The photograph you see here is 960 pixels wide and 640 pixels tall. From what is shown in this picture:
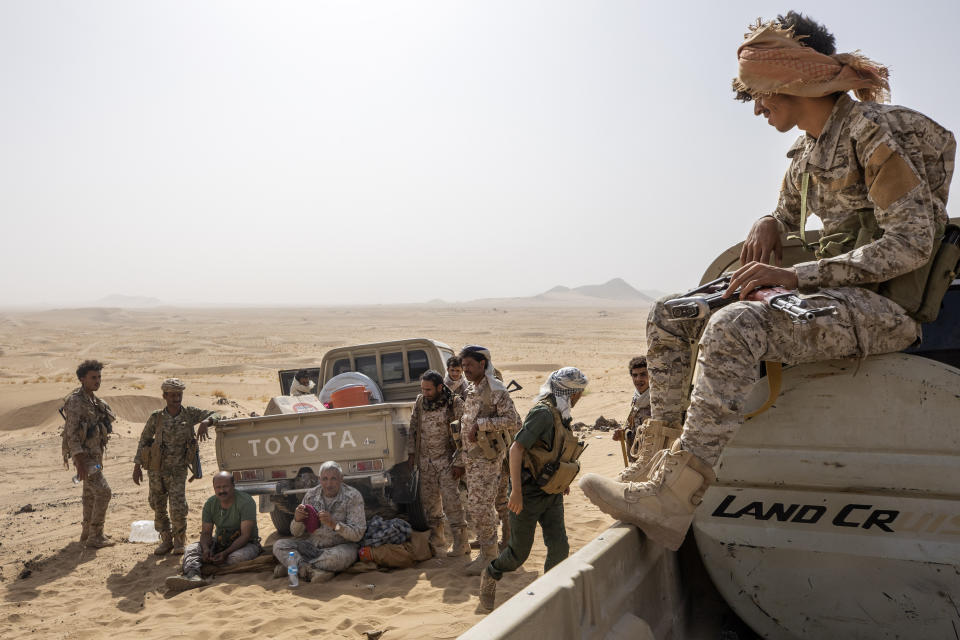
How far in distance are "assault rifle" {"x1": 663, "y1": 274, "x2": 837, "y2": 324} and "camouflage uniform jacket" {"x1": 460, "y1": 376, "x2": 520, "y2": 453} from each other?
3.53 metres

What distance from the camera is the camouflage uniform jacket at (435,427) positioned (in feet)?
22.7

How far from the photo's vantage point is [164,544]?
298 inches

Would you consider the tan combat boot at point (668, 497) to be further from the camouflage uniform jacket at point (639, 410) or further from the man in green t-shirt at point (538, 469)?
the camouflage uniform jacket at point (639, 410)

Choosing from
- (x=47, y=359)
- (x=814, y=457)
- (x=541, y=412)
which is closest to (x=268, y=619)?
(x=541, y=412)

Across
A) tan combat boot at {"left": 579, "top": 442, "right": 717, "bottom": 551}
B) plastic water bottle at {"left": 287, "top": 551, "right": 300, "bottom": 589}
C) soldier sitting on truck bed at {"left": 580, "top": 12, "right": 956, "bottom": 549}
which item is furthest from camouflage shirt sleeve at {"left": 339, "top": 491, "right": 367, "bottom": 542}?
tan combat boot at {"left": 579, "top": 442, "right": 717, "bottom": 551}

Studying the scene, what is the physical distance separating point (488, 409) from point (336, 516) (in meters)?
1.78

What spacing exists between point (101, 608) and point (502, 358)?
1251 inches

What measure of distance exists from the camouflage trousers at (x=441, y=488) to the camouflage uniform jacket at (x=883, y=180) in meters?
4.97

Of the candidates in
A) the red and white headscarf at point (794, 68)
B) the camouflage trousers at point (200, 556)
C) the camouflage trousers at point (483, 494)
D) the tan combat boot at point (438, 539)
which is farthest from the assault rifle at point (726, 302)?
the camouflage trousers at point (200, 556)

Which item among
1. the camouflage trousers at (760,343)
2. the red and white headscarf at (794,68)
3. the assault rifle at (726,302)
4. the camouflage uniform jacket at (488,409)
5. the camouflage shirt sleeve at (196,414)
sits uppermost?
the red and white headscarf at (794,68)

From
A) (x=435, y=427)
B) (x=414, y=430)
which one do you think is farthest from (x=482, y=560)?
(x=414, y=430)

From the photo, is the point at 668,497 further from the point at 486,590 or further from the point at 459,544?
the point at 459,544

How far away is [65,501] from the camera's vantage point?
10.1 m

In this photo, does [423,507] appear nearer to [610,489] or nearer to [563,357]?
[610,489]
